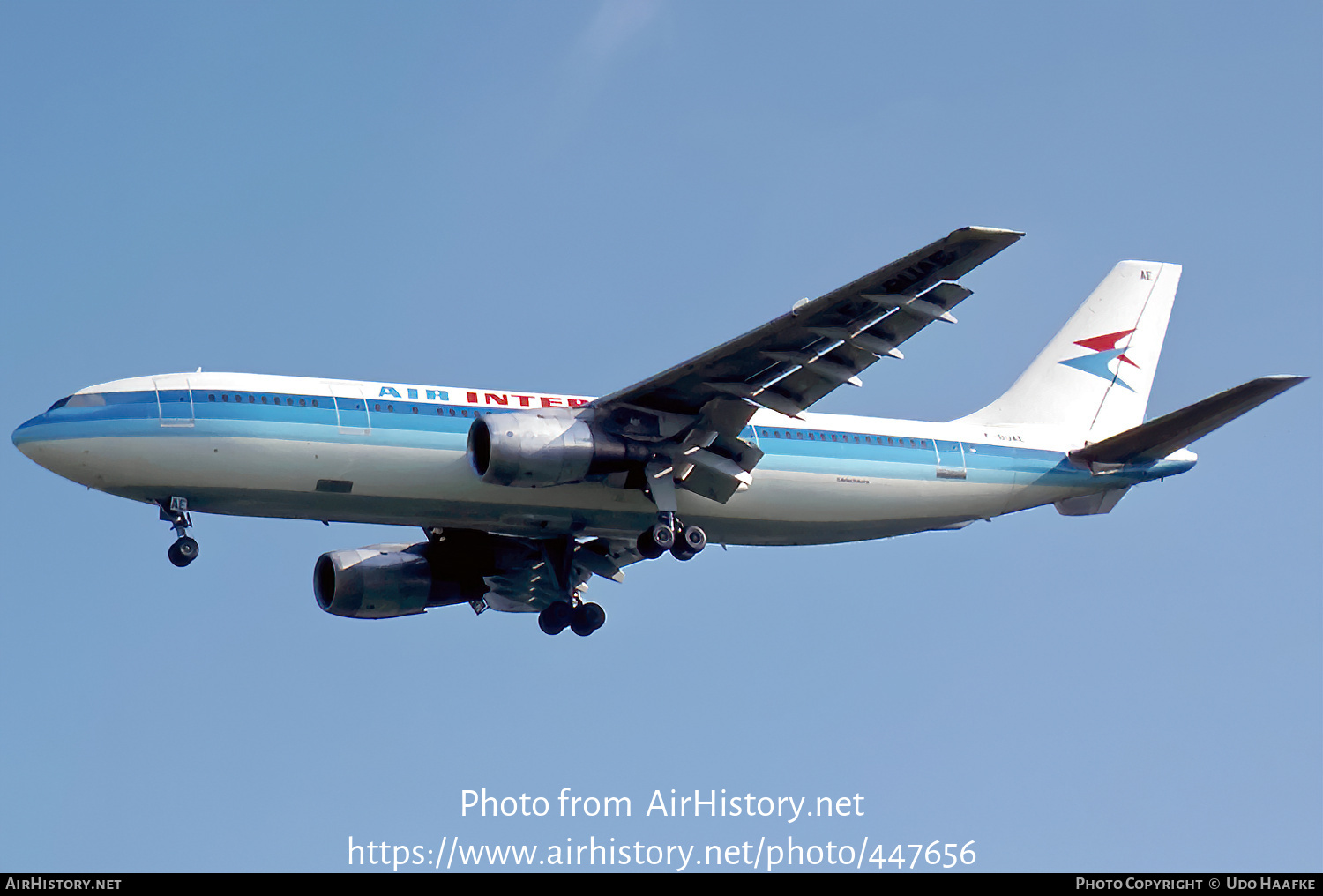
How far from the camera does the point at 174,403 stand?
31531 millimetres

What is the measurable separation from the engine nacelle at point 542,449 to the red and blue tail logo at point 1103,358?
1436 cm

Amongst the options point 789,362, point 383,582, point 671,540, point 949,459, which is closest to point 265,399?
point 383,582

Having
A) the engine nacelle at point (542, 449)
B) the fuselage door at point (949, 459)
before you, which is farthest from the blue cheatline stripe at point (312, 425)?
the fuselage door at point (949, 459)

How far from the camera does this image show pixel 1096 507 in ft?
129

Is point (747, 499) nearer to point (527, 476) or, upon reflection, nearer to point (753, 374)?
point (753, 374)

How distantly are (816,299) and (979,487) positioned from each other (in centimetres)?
961

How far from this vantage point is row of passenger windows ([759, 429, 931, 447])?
36.1 metres

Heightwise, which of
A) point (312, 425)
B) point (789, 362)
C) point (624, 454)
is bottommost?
point (312, 425)

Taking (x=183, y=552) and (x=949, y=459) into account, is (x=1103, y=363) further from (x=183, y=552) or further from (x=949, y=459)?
(x=183, y=552)

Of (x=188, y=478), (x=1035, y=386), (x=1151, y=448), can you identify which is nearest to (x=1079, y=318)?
(x=1035, y=386)

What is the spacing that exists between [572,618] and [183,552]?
11.1 metres

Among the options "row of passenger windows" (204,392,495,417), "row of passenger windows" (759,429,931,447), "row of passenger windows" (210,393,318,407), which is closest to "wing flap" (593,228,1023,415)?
"row of passenger windows" (759,429,931,447)

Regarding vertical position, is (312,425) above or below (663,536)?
above
